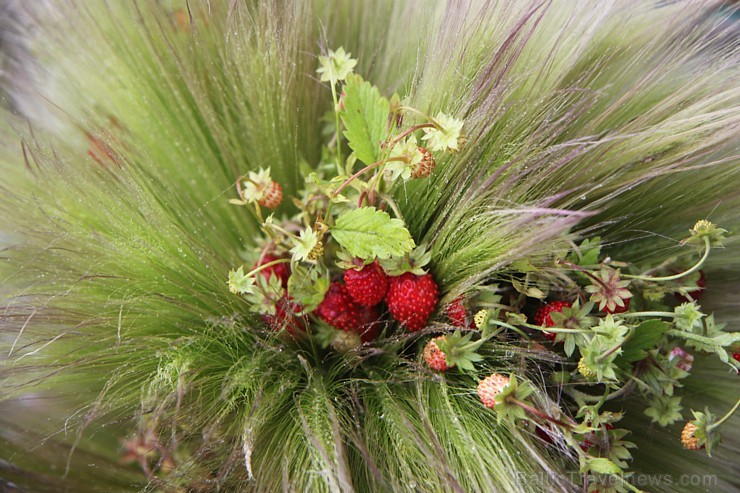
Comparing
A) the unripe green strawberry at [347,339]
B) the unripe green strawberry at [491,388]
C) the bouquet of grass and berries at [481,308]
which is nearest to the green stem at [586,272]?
the bouquet of grass and berries at [481,308]

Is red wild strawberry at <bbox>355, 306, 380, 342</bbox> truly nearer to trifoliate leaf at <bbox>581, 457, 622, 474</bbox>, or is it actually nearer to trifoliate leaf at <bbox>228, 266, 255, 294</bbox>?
trifoliate leaf at <bbox>228, 266, 255, 294</bbox>

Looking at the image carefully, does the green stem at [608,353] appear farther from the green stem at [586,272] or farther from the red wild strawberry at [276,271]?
the red wild strawberry at [276,271]

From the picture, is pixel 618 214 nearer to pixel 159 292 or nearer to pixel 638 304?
pixel 638 304

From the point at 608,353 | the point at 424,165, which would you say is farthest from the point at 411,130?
the point at 608,353

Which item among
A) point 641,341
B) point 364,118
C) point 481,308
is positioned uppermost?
point 364,118

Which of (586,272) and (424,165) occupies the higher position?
(424,165)

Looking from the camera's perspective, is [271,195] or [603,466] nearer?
[603,466]

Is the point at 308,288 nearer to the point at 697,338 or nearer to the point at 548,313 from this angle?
the point at 548,313
